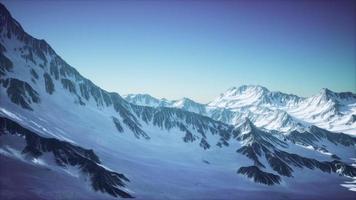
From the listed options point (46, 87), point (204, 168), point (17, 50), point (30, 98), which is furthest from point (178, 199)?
point (17, 50)

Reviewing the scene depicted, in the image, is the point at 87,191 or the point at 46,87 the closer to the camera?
the point at 87,191

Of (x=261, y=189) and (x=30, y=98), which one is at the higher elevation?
(x=30, y=98)

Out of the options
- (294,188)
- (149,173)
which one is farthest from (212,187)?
(294,188)

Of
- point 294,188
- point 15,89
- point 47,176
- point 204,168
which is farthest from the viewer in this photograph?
point 204,168

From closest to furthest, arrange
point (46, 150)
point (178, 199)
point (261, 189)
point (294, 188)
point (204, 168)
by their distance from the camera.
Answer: point (46, 150)
point (178, 199)
point (261, 189)
point (294, 188)
point (204, 168)

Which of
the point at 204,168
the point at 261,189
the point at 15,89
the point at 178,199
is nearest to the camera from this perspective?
the point at 178,199

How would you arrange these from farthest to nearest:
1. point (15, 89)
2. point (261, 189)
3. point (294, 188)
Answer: point (294, 188) < point (261, 189) < point (15, 89)

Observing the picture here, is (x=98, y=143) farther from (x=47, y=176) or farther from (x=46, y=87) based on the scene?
(x=47, y=176)

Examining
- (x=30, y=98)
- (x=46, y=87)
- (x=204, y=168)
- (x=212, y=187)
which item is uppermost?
(x=46, y=87)

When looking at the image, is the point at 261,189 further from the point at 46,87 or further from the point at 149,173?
the point at 46,87

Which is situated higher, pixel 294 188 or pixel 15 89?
pixel 15 89
